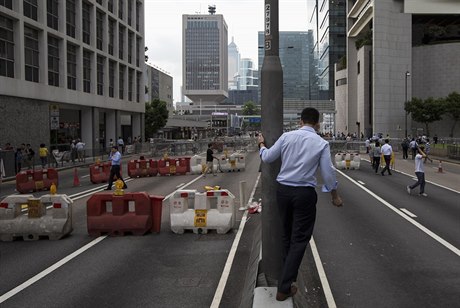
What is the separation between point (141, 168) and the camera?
25.6 meters

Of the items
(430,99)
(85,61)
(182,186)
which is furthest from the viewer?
(430,99)

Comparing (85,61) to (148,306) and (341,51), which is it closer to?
(148,306)

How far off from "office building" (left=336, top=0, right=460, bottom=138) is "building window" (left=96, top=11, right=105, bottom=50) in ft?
117

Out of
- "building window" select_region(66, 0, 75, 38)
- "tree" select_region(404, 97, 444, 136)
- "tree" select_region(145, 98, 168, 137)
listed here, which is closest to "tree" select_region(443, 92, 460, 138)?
"tree" select_region(404, 97, 444, 136)

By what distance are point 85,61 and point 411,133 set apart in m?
44.2

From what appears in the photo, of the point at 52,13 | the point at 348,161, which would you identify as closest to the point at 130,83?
the point at 52,13

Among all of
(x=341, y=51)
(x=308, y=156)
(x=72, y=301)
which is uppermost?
(x=341, y=51)

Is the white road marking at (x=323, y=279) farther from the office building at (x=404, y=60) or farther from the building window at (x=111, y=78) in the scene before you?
the office building at (x=404, y=60)

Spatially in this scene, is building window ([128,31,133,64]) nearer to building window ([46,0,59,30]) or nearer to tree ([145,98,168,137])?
tree ([145,98,168,137])

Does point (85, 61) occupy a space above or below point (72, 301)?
above

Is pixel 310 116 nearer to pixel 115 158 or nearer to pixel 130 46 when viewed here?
pixel 115 158

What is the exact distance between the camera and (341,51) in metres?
99.6

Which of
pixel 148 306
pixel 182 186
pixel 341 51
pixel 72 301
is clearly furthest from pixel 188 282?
pixel 341 51

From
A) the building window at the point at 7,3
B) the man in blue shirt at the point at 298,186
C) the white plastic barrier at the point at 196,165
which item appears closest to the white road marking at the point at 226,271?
the man in blue shirt at the point at 298,186
